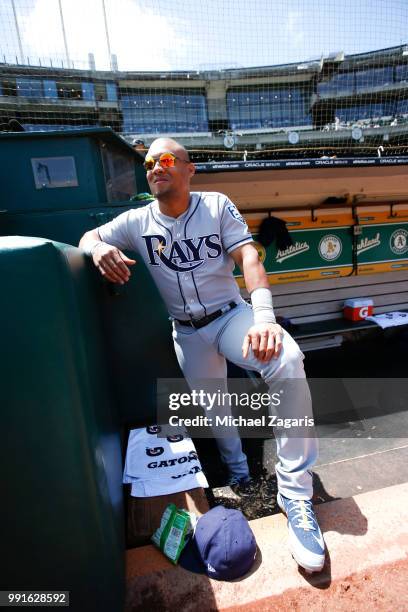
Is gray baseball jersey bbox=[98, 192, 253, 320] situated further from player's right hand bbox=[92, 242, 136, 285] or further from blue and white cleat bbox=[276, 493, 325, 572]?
blue and white cleat bbox=[276, 493, 325, 572]

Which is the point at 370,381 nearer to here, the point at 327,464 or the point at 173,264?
the point at 327,464

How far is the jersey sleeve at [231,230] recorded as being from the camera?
1.75m

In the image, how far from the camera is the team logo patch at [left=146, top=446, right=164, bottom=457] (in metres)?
1.88

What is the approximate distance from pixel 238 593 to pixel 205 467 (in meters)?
1.21

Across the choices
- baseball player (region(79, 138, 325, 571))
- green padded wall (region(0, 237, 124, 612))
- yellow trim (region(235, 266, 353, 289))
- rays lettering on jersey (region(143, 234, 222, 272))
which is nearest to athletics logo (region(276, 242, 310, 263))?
yellow trim (region(235, 266, 353, 289))

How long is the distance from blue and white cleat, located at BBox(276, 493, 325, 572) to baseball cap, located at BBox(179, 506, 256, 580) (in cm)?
16

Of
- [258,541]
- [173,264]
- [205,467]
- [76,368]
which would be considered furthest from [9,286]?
[205,467]

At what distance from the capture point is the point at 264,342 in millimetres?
1426

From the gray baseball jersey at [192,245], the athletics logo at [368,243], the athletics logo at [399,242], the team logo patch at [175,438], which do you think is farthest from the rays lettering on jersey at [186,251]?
the athletics logo at [399,242]

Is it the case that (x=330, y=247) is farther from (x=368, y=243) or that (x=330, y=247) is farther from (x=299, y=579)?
(x=299, y=579)

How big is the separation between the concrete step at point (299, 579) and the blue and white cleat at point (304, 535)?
0.19 feet

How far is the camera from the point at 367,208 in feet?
16.1

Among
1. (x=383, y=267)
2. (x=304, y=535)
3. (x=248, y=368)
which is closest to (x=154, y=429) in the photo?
(x=248, y=368)

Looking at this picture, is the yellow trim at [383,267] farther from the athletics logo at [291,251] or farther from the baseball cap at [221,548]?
the baseball cap at [221,548]
